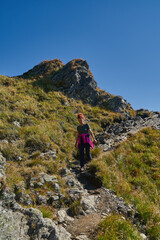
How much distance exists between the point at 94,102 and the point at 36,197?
18345 millimetres

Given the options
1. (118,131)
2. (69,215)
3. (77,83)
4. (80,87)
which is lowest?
(69,215)

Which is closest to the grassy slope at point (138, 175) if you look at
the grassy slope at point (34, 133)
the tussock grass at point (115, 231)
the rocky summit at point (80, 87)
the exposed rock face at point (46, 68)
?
the tussock grass at point (115, 231)

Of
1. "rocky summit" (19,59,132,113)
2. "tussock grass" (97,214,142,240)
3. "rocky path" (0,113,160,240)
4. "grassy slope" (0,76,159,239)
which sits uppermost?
"rocky summit" (19,59,132,113)

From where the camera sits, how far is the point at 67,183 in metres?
6.09

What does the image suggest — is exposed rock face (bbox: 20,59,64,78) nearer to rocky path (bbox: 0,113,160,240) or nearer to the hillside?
the hillside

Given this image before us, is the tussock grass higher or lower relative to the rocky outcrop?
lower

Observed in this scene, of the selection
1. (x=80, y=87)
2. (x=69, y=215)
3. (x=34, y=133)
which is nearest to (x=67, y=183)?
(x=69, y=215)

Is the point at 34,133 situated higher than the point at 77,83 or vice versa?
the point at 77,83

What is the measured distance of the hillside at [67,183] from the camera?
3.60 metres

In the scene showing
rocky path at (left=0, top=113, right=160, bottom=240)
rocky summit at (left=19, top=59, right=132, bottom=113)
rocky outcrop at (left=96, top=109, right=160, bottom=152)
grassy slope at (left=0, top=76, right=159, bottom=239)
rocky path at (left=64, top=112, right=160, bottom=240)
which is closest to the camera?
rocky path at (left=0, top=113, right=160, bottom=240)

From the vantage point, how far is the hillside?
11.8 feet

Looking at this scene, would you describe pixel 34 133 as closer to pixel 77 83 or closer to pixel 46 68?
pixel 77 83

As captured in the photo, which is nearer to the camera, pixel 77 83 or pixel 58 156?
pixel 58 156

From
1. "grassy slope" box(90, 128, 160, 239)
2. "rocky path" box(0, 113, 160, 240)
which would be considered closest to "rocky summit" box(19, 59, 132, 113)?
"grassy slope" box(90, 128, 160, 239)
